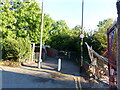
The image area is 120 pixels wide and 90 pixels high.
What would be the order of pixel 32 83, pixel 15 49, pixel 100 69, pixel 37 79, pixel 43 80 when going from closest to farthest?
pixel 100 69, pixel 32 83, pixel 43 80, pixel 37 79, pixel 15 49

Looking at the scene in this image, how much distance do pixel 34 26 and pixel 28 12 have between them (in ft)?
6.96

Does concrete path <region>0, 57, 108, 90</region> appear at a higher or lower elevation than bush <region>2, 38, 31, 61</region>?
lower

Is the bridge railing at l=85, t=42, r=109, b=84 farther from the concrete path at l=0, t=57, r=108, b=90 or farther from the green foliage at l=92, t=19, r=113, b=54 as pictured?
the green foliage at l=92, t=19, r=113, b=54

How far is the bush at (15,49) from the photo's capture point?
537 inches

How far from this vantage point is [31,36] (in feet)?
62.5

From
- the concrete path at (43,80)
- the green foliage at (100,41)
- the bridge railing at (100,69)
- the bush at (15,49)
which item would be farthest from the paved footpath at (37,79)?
the green foliage at (100,41)

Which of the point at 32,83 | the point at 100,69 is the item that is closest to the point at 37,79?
the point at 32,83

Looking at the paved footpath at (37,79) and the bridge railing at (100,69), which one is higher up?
the bridge railing at (100,69)

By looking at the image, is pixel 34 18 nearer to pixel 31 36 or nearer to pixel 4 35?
pixel 31 36

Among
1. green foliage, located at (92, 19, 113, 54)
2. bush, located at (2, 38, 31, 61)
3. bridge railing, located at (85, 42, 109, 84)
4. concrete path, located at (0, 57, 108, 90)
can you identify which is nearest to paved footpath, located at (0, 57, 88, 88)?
concrete path, located at (0, 57, 108, 90)

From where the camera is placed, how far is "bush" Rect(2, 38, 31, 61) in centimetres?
1365

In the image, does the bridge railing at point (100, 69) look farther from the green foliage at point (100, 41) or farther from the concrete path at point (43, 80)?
the green foliage at point (100, 41)

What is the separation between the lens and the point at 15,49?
13.6m

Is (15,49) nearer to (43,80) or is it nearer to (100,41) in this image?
(43,80)
